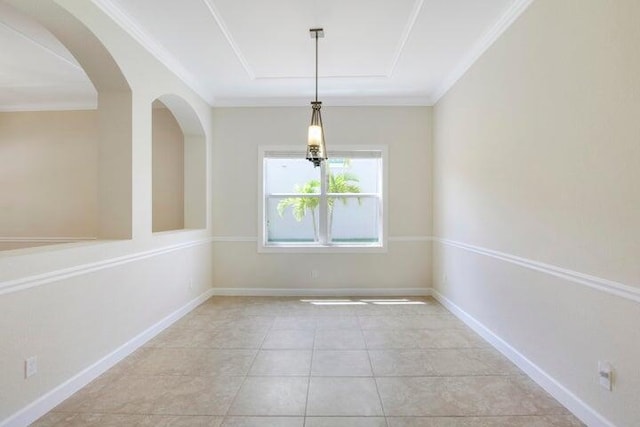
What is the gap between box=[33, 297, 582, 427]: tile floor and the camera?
2158 mm

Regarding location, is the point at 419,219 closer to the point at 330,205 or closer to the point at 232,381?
the point at 330,205

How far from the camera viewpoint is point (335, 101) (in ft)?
16.7

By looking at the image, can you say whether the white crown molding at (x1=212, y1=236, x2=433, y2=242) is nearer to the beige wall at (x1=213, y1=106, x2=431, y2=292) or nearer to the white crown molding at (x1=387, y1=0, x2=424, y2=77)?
the beige wall at (x1=213, y1=106, x2=431, y2=292)

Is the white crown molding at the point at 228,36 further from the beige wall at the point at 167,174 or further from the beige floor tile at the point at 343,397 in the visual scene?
the beige floor tile at the point at 343,397

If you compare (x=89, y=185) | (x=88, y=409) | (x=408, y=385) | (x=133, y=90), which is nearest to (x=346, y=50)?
(x=133, y=90)

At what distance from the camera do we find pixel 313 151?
309 cm

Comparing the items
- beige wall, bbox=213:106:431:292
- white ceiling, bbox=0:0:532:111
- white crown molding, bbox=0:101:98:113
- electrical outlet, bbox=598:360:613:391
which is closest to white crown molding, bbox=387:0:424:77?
white ceiling, bbox=0:0:532:111

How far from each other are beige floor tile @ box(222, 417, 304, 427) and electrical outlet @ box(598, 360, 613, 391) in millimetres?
1742

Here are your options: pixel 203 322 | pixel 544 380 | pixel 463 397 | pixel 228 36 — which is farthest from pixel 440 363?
pixel 228 36

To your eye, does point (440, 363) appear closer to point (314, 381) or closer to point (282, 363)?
point (314, 381)

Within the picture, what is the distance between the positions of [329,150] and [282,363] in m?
3.19

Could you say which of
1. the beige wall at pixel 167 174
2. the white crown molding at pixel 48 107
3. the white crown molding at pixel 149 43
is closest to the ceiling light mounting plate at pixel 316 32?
the white crown molding at pixel 149 43

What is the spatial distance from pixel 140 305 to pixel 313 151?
2192 millimetres

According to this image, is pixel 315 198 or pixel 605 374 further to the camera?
pixel 315 198
